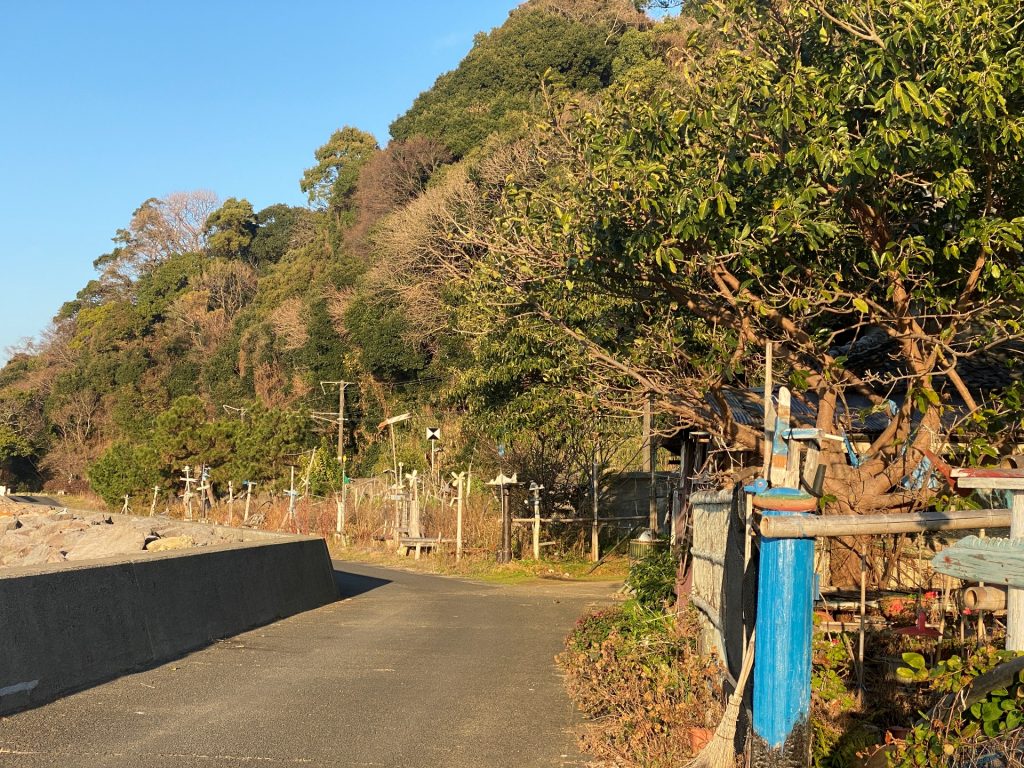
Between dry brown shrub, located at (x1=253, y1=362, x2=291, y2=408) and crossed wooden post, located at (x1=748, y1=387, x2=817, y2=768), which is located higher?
dry brown shrub, located at (x1=253, y1=362, x2=291, y2=408)

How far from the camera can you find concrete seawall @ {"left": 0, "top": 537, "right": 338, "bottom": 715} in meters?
8.42

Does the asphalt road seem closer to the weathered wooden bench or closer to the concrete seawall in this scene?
the concrete seawall

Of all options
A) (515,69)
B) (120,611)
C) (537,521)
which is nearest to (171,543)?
(537,521)

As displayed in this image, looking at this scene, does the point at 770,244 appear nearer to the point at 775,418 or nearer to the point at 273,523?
the point at 775,418

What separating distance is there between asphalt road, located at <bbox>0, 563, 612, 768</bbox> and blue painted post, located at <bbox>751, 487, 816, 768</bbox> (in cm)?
250

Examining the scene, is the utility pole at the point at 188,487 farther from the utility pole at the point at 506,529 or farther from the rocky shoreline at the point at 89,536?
the utility pole at the point at 506,529

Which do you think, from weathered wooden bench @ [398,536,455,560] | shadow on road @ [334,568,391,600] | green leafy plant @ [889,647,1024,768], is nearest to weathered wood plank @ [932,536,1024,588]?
green leafy plant @ [889,647,1024,768]

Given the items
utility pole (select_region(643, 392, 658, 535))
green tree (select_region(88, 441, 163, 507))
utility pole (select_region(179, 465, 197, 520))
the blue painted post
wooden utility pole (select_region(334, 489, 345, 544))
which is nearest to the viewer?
the blue painted post

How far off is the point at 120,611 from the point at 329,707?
2.52m

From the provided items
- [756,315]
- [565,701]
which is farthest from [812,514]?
[756,315]

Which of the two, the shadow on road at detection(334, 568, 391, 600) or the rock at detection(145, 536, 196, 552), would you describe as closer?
the shadow on road at detection(334, 568, 391, 600)

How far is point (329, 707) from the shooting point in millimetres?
8742

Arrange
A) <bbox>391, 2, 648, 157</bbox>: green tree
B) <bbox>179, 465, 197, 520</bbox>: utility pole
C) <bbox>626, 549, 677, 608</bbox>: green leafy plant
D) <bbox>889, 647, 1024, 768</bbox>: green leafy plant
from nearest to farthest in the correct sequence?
1. <bbox>889, 647, 1024, 768</bbox>: green leafy plant
2. <bbox>626, 549, 677, 608</bbox>: green leafy plant
3. <bbox>179, 465, 197, 520</bbox>: utility pole
4. <bbox>391, 2, 648, 157</bbox>: green tree

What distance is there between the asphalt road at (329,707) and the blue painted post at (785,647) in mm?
2503
